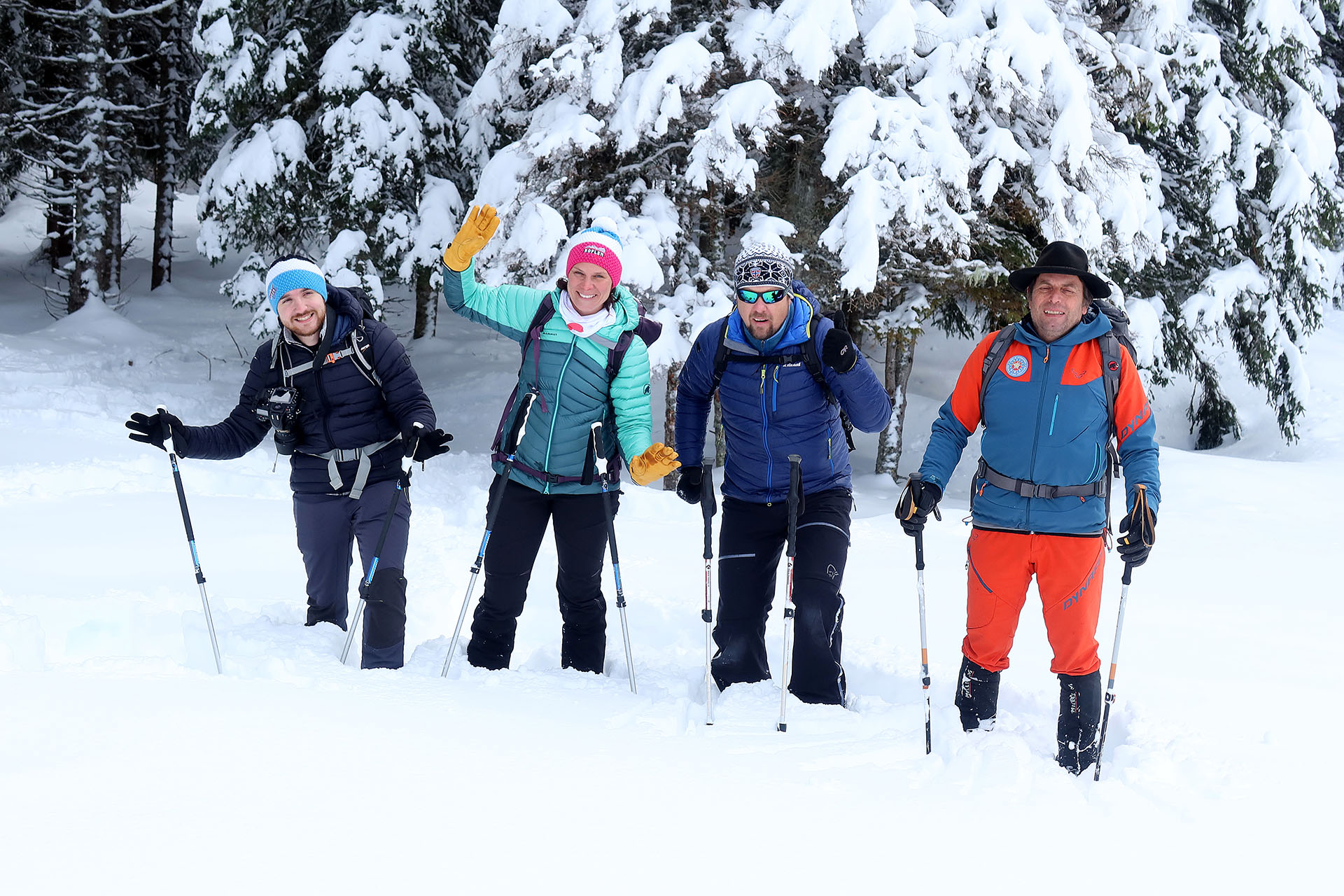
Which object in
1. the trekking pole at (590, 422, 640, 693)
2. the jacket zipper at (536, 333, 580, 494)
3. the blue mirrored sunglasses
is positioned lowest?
the trekking pole at (590, 422, 640, 693)

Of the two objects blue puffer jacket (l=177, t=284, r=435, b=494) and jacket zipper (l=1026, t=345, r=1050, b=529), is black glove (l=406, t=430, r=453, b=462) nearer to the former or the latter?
blue puffer jacket (l=177, t=284, r=435, b=494)

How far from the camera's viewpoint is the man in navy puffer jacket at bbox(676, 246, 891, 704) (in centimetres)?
422

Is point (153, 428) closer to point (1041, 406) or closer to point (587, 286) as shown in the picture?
point (587, 286)

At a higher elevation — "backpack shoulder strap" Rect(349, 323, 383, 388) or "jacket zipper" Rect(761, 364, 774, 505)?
"backpack shoulder strap" Rect(349, 323, 383, 388)

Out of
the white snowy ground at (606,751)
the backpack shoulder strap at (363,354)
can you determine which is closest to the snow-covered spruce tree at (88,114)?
the white snowy ground at (606,751)

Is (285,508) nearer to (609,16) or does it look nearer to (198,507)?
(198,507)

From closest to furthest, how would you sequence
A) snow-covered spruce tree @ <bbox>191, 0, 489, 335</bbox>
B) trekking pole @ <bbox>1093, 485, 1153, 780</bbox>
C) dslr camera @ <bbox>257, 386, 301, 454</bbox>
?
trekking pole @ <bbox>1093, 485, 1153, 780</bbox>, dslr camera @ <bbox>257, 386, 301, 454</bbox>, snow-covered spruce tree @ <bbox>191, 0, 489, 335</bbox>

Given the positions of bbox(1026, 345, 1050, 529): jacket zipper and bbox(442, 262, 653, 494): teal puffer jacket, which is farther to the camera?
bbox(442, 262, 653, 494): teal puffer jacket

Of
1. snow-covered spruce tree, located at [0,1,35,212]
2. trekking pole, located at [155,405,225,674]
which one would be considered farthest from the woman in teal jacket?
snow-covered spruce tree, located at [0,1,35,212]

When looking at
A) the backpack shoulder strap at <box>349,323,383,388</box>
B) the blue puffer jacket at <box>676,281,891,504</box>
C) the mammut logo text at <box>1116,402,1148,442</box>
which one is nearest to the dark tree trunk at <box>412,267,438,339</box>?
the backpack shoulder strap at <box>349,323,383,388</box>

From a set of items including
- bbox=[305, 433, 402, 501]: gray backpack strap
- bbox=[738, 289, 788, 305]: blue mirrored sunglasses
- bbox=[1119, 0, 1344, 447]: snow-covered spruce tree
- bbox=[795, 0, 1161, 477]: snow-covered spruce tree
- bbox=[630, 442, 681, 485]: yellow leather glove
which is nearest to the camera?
bbox=[630, 442, 681, 485]: yellow leather glove

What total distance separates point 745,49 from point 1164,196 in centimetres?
703

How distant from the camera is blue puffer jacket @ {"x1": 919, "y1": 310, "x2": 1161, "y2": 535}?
12.0 feet

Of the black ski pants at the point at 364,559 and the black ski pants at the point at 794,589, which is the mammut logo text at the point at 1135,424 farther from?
the black ski pants at the point at 364,559
